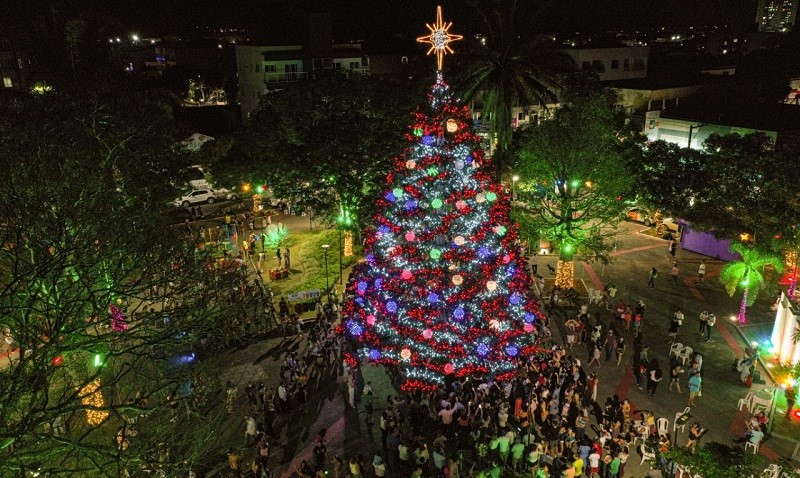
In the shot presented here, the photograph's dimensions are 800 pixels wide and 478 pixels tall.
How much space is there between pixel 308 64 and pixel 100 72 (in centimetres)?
2153

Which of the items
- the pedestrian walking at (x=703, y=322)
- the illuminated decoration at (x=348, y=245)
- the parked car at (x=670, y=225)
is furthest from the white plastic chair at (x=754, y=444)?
the illuminated decoration at (x=348, y=245)

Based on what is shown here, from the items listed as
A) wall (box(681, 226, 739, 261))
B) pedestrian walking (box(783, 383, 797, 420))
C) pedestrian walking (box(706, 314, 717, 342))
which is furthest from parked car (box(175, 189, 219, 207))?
pedestrian walking (box(783, 383, 797, 420))

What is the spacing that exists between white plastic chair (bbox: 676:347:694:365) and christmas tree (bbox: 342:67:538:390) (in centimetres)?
671

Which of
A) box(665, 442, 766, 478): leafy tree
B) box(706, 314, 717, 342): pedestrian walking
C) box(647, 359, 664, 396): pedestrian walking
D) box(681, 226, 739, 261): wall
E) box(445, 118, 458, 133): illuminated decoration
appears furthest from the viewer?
box(681, 226, 739, 261): wall

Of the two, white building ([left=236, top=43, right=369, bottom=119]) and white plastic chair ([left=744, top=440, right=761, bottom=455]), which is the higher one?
white building ([left=236, top=43, right=369, bottom=119])

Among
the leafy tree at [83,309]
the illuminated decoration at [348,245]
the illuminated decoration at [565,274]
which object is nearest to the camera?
the leafy tree at [83,309]

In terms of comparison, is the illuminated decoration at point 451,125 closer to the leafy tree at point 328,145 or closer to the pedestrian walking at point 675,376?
the pedestrian walking at point 675,376

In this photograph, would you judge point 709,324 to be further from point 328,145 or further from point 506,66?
point 328,145

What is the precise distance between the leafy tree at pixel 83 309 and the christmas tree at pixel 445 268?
526 cm

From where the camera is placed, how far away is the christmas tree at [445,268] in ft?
59.8

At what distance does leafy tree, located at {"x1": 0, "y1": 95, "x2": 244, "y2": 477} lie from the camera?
32.8 feet

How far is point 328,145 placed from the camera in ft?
98.4

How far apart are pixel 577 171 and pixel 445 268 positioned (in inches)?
434

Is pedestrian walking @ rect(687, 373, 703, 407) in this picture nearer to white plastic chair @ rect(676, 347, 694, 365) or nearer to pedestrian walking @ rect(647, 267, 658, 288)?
white plastic chair @ rect(676, 347, 694, 365)
